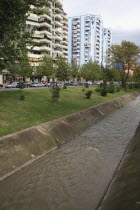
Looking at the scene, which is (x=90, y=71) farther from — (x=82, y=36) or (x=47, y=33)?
(x=82, y=36)

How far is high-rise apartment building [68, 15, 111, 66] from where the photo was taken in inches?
6088

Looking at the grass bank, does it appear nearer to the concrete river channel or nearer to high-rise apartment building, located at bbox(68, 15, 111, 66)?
the concrete river channel

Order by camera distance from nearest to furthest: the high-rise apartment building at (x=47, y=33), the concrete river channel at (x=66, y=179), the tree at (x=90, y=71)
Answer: the concrete river channel at (x=66, y=179), the tree at (x=90, y=71), the high-rise apartment building at (x=47, y=33)

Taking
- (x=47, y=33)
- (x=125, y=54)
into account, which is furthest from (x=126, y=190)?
(x=47, y=33)

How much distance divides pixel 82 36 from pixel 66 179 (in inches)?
6208

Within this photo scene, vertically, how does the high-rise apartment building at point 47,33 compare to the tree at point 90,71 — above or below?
above

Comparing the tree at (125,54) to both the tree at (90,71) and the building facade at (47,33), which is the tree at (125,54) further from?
the building facade at (47,33)

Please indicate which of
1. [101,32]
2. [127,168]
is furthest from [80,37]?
[127,168]

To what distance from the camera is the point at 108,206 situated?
18.6ft

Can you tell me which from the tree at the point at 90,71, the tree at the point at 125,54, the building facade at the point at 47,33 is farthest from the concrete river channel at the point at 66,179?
the building facade at the point at 47,33

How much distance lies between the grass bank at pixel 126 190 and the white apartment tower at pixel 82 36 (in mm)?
149876

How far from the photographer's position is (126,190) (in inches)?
247

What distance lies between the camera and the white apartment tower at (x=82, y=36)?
15462cm

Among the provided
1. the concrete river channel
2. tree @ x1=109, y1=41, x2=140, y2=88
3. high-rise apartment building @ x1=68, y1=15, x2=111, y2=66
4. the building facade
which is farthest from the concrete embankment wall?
high-rise apartment building @ x1=68, y1=15, x2=111, y2=66
